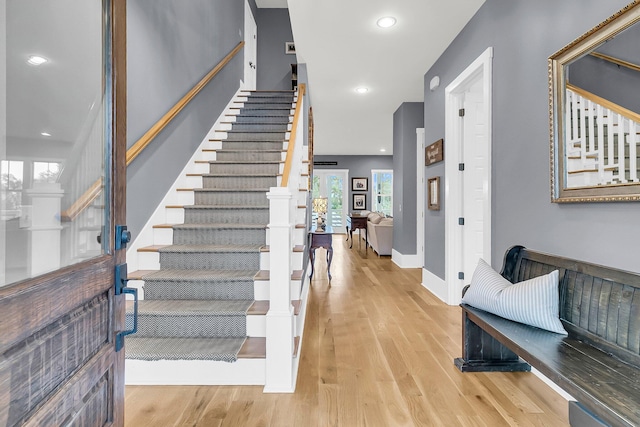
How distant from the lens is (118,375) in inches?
41.0

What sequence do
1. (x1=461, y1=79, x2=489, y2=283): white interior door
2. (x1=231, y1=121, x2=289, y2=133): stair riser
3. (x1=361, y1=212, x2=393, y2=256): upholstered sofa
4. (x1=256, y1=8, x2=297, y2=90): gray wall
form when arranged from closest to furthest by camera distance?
(x1=461, y1=79, x2=489, y2=283): white interior door
(x1=231, y1=121, x2=289, y2=133): stair riser
(x1=361, y1=212, x2=393, y2=256): upholstered sofa
(x1=256, y1=8, x2=297, y2=90): gray wall

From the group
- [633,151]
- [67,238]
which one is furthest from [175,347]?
[633,151]

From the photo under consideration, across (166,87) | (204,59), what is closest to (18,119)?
(166,87)

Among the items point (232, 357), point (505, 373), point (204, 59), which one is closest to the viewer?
point (232, 357)

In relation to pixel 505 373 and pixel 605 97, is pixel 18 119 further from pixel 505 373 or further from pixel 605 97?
pixel 505 373

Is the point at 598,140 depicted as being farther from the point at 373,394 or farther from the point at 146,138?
the point at 146,138

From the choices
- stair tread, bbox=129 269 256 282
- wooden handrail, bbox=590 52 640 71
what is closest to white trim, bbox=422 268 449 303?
stair tread, bbox=129 269 256 282

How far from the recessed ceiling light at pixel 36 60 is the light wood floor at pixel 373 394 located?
63.7 inches

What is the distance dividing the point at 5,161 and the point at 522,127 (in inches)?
102

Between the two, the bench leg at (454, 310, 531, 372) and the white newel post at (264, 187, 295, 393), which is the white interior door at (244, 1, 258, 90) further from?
the bench leg at (454, 310, 531, 372)

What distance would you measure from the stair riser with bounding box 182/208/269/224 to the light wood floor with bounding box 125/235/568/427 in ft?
3.55

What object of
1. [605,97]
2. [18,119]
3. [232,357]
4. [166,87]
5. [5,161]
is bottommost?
[232,357]

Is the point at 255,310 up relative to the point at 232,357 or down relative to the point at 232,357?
up

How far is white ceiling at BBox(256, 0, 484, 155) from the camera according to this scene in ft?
9.46
